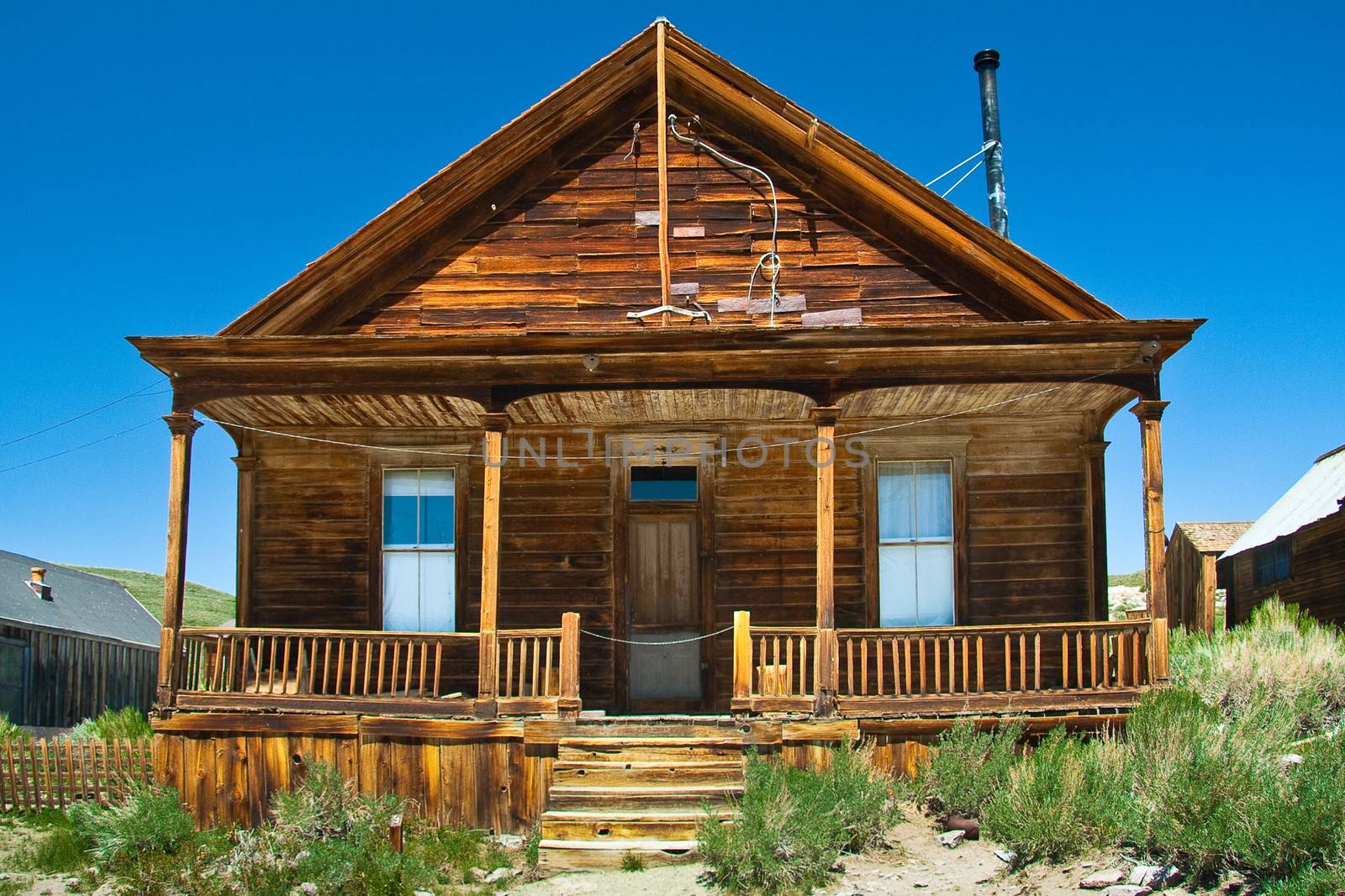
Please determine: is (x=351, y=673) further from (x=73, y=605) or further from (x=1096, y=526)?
(x=73, y=605)

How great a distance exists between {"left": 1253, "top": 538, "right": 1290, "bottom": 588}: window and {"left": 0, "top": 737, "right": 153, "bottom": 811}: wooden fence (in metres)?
21.0

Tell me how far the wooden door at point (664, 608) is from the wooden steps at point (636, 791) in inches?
87.7

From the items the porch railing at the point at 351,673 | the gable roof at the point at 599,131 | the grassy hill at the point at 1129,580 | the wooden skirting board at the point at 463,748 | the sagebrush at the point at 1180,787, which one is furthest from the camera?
the grassy hill at the point at 1129,580

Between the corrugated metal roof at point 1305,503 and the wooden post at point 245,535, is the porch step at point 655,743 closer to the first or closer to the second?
the wooden post at point 245,535

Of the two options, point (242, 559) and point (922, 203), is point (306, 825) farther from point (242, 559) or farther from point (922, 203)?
point (922, 203)

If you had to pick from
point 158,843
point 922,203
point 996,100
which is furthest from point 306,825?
point 996,100

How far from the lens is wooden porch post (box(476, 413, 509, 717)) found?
34.6ft

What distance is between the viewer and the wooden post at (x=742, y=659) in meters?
10.5

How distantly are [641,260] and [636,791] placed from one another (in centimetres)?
558

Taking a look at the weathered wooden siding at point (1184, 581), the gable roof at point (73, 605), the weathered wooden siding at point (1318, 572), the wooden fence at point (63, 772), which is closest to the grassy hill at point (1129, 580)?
the weathered wooden siding at point (1184, 581)

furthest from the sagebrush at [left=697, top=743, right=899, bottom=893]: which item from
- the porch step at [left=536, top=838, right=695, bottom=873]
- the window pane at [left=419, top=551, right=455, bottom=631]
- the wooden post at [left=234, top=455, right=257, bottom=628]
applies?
the wooden post at [left=234, top=455, right=257, bottom=628]

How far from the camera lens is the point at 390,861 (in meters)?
8.84

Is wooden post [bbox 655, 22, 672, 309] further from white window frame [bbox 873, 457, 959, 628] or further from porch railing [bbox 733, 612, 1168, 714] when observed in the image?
porch railing [bbox 733, 612, 1168, 714]

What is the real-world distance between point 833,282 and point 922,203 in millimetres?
1182
